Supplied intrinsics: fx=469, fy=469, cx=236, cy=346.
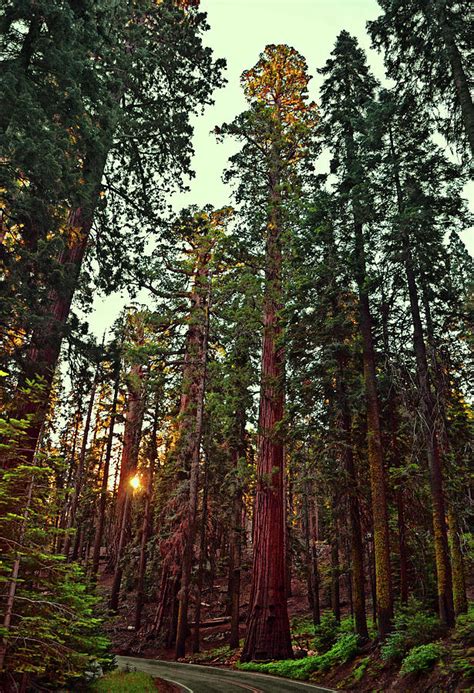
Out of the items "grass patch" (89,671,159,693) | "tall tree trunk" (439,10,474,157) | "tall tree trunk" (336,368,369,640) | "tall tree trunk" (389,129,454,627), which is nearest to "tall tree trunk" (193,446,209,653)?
"tall tree trunk" (336,368,369,640)

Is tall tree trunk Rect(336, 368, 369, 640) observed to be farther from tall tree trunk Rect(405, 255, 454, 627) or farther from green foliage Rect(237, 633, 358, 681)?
tall tree trunk Rect(405, 255, 454, 627)

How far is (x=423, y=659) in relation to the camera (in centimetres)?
866

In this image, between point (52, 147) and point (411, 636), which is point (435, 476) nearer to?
point (411, 636)

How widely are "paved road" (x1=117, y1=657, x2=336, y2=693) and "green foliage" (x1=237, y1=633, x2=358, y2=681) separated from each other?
1.39ft

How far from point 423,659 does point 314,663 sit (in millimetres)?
4777

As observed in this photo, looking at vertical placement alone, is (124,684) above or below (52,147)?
below

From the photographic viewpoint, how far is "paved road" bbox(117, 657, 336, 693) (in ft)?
33.0

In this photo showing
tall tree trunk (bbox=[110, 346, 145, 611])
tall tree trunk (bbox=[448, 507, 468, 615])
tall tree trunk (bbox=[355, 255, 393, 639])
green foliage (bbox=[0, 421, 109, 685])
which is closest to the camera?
green foliage (bbox=[0, 421, 109, 685])

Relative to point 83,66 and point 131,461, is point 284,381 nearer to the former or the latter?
point 83,66

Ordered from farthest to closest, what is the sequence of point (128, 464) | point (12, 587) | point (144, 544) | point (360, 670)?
point (128, 464), point (144, 544), point (360, 670), point (12, 587)

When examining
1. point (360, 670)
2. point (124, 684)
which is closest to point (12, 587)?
point (124, 684)

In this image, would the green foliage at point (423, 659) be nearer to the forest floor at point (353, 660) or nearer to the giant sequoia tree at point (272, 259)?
the forest floor at point (353, 660)

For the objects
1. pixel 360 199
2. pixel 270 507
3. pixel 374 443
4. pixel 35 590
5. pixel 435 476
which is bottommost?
pixel 35 590

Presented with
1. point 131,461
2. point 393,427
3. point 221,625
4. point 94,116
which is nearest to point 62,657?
point 94,116
